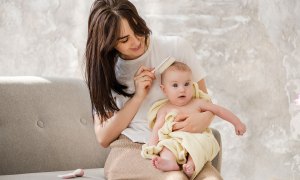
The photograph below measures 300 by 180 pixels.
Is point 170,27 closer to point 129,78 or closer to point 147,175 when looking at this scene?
point 129,78

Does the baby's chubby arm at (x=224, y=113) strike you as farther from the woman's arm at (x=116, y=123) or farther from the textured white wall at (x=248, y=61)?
the textured white wall at (x=248, y=61)

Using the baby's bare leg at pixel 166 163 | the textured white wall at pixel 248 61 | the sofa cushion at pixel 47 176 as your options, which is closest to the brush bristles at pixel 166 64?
the baby's bare leg at pixel 166 163

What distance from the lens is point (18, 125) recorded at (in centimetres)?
271

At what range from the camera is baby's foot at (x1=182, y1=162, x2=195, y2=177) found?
207cm

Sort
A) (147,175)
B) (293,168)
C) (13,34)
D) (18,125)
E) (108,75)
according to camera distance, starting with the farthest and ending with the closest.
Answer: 1. (293,168)
2. (13,34)
3. (18,125)
4. (108,75)
5. (147,175)

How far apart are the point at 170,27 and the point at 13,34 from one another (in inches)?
38.6

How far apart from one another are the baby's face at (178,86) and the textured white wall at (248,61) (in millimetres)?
1462

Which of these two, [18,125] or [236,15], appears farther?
[236,15]

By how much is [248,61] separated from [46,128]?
151 centimetres

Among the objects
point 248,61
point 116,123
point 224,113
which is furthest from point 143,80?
point 248,61

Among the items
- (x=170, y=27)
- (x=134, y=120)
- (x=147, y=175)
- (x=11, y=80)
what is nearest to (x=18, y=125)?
(x=11, y=80)

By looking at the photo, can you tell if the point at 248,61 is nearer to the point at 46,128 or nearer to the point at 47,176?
the point at 46,128

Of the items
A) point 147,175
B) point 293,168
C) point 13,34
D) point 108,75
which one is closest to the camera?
point 147,175

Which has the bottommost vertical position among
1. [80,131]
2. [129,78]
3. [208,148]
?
[80,131]
